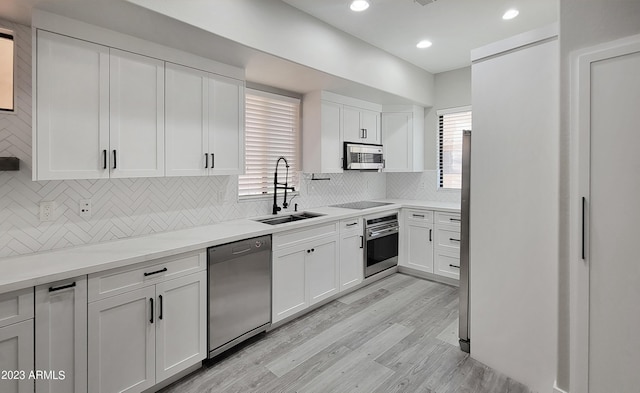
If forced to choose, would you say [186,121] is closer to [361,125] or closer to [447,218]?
[361,125]

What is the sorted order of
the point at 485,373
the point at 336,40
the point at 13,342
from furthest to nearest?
the point at 336,40 < the point at 485,373 < the point at 13,342

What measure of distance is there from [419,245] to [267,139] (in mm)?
2492

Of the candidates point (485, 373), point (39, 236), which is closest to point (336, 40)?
point (39, 236)

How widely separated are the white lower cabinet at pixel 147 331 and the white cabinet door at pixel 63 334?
42mm

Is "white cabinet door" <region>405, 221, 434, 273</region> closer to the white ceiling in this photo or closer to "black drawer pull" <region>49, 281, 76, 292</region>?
the white ceiling

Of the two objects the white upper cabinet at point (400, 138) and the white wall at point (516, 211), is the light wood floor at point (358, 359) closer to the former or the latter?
the white wall at point (516, 211)

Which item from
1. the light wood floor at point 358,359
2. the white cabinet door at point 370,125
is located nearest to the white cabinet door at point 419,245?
the light wood floor at point 358,359

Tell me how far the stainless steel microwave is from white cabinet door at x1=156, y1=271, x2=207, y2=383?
2339mm

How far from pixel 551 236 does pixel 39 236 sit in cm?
337

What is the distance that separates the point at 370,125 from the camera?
431cm

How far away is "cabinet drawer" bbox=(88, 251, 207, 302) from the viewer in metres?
1.76

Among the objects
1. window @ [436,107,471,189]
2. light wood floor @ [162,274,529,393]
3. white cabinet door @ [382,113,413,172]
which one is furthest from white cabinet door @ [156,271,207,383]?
window @ [436,107,471,189]

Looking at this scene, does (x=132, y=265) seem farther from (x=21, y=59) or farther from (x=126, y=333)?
(x=21, y=59)

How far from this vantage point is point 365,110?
166 inches
